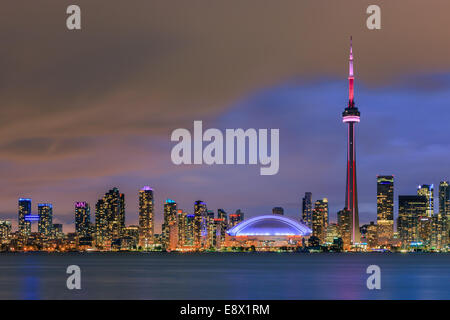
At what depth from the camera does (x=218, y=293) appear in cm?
8556

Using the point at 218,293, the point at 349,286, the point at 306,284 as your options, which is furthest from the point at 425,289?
the point at 218,293

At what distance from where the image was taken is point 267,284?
98.8 metres
